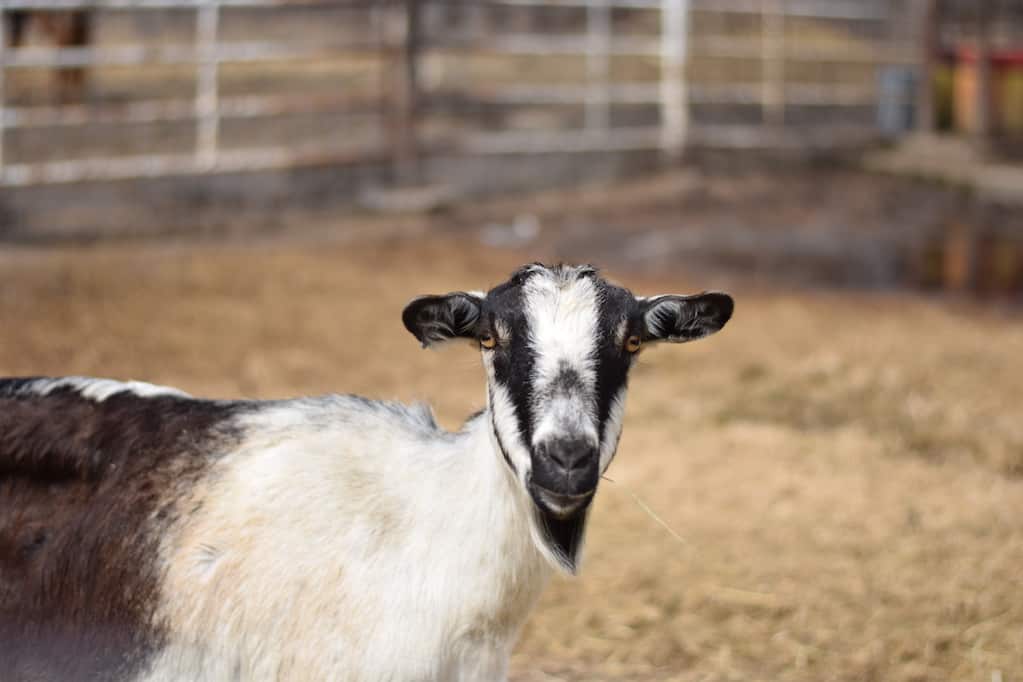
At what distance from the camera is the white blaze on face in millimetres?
3078

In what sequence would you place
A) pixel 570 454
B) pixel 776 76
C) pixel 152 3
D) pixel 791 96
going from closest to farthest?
pixel 570 454
pixel 152 3
pixel 776 76
pixel 791 96

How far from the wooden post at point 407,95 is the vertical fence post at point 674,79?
3.15 m

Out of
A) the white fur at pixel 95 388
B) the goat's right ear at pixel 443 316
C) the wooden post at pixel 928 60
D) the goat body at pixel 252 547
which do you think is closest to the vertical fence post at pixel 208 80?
the wooden post at pixel 928 60

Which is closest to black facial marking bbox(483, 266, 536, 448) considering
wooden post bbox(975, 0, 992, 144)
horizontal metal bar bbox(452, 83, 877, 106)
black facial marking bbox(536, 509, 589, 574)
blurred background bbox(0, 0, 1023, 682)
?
black facial marking bbox(536, 509, 589, 574)

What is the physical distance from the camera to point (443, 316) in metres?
3.37

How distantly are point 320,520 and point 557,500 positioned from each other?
77 cm

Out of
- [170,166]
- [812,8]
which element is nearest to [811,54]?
[812,8]

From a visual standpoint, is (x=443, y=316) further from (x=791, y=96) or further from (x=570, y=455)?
(x=791, y=96)

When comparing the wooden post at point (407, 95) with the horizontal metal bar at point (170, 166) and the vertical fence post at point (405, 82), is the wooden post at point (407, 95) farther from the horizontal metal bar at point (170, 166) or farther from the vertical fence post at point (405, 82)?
the horizontal metal bar at point (170, 166)

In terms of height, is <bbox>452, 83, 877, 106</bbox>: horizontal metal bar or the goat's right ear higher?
<bbox>452, 83, 877, 106</bbox>: horizontal metal bar

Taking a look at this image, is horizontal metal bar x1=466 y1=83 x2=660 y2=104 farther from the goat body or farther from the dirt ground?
the goat body

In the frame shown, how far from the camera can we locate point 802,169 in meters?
16.0

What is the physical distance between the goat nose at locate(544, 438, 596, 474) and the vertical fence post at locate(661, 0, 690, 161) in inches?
486

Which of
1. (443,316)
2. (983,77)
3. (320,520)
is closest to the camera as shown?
(443,316)
